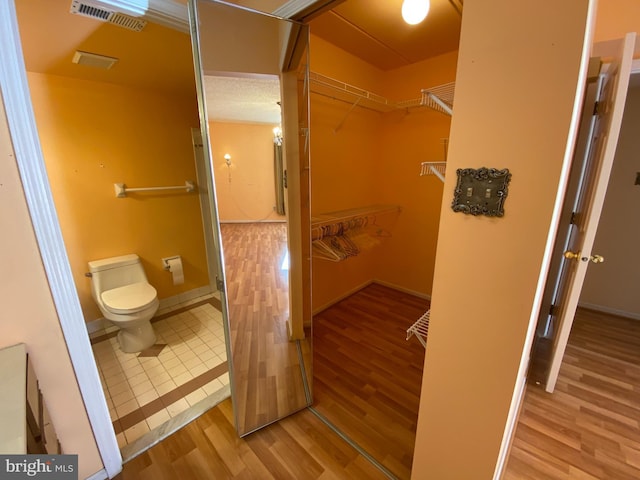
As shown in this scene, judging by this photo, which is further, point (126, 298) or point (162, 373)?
point (126, 298)

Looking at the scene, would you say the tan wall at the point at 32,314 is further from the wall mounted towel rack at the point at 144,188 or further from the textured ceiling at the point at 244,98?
the wall mounted towel rack at the point at 144,188

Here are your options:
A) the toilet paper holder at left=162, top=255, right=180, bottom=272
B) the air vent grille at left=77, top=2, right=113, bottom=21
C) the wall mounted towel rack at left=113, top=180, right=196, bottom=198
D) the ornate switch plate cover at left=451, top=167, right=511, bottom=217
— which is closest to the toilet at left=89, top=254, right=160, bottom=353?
the toilet paper holder at left=162, top=255, right=180, bottom=272

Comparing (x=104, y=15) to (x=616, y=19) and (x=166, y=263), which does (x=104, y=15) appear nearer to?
(x=166, y=263)

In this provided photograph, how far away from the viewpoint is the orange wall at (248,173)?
139cm

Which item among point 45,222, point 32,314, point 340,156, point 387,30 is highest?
point 387,30

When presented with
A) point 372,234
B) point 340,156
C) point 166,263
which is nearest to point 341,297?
point 372,234

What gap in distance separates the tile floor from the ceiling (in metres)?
1.87

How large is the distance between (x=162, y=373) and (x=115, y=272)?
42.1 inches

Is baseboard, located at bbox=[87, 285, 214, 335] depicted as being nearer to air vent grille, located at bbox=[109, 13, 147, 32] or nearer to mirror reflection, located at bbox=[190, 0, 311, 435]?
mirror reflection, located at bbox=[190, 0, 311, 435]

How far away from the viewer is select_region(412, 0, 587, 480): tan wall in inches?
27.7

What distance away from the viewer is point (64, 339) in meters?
1.15

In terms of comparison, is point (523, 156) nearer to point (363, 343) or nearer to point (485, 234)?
point (485, 234)

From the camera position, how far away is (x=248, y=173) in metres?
1.62

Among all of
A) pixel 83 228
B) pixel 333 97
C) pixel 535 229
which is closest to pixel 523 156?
pixel 535 229
